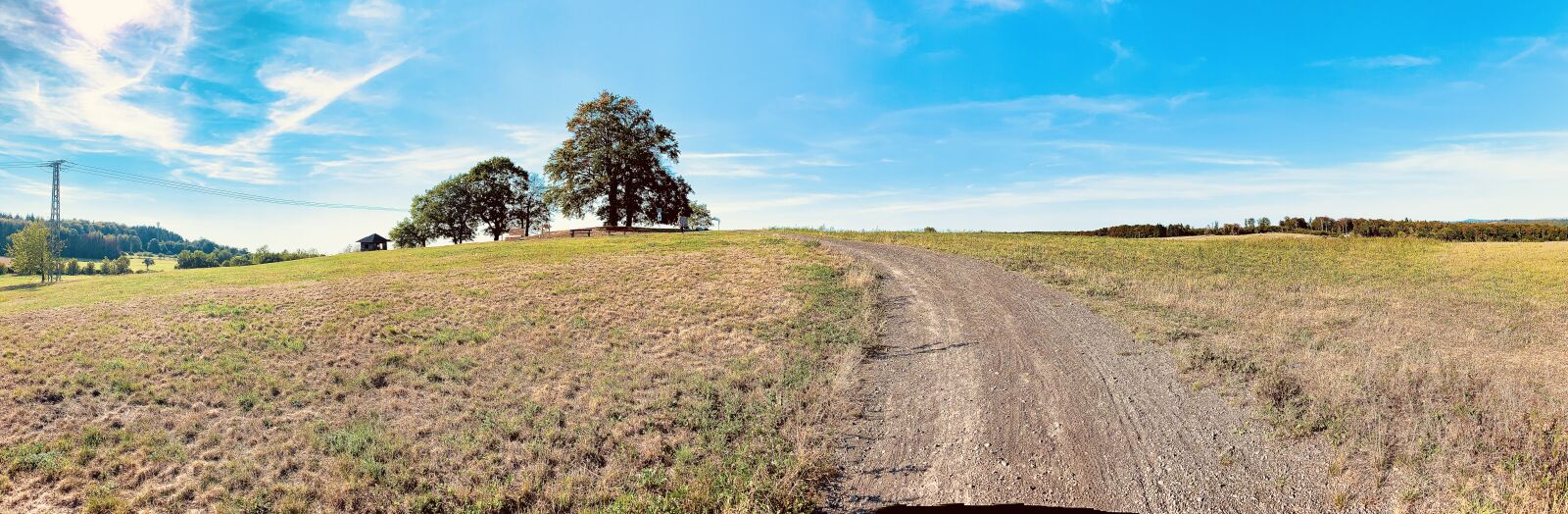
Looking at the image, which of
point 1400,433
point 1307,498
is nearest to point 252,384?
point 1307,498

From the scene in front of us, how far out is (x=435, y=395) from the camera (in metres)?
11.5

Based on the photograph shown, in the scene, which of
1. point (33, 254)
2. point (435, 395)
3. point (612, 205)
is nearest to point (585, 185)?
point (612, 205)

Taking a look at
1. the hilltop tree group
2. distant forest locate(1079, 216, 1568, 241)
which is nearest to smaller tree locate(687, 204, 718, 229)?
the hilltop tree group

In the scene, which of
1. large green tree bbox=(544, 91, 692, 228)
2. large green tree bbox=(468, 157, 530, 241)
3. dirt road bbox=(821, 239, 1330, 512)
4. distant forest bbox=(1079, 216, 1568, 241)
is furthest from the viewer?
large green tree bbox=(468, 157, 530, 241)

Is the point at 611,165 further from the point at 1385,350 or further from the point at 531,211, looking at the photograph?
the point at 1385,350

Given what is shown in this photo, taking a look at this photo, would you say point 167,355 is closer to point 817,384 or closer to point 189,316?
point 189,316

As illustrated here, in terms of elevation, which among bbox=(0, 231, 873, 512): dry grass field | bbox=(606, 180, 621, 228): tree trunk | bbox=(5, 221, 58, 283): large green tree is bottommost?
bbox=(0, 231, 873, 512): dry grass field

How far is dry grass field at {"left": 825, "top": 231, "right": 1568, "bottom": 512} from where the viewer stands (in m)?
7.08

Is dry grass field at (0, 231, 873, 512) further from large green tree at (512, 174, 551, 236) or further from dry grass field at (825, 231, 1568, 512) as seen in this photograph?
large green tree at (512, 174, 551, 236)

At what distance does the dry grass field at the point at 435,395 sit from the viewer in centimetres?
772

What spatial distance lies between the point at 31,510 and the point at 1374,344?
80.2 feet

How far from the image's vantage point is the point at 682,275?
75.2ft

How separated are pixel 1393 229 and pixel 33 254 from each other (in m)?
127

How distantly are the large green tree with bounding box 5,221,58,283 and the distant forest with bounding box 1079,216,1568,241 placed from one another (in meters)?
109
